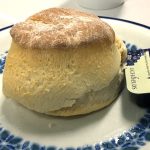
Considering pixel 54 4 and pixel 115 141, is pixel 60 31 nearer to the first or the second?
pixel 115 141

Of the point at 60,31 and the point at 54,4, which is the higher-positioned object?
the point at 60,31

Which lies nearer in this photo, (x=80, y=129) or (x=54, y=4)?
(x=80, y=129)

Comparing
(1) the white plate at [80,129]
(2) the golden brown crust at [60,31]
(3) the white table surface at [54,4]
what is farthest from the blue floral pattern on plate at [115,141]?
(3) the white table surface at [54,4]

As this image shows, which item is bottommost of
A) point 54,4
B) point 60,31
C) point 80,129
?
point 54,4

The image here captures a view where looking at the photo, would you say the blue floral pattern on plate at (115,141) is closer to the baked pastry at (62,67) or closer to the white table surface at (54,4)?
the baked pastry at (62,67)

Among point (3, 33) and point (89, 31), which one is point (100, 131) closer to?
point (89, 31)

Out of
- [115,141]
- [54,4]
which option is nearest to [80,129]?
[115,141]

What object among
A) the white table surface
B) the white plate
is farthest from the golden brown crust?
the white table surface
